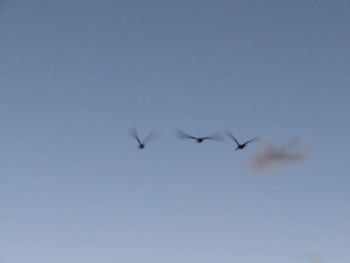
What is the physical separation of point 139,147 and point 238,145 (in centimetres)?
2176

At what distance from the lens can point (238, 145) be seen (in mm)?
85188

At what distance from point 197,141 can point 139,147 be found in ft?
40.9

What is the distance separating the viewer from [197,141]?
8312cm

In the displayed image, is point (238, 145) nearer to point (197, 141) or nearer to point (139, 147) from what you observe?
point (197, 141)

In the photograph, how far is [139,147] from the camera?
265ft

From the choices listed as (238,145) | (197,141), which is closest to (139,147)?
(197,141)

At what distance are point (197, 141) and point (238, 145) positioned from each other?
9.39 metres
